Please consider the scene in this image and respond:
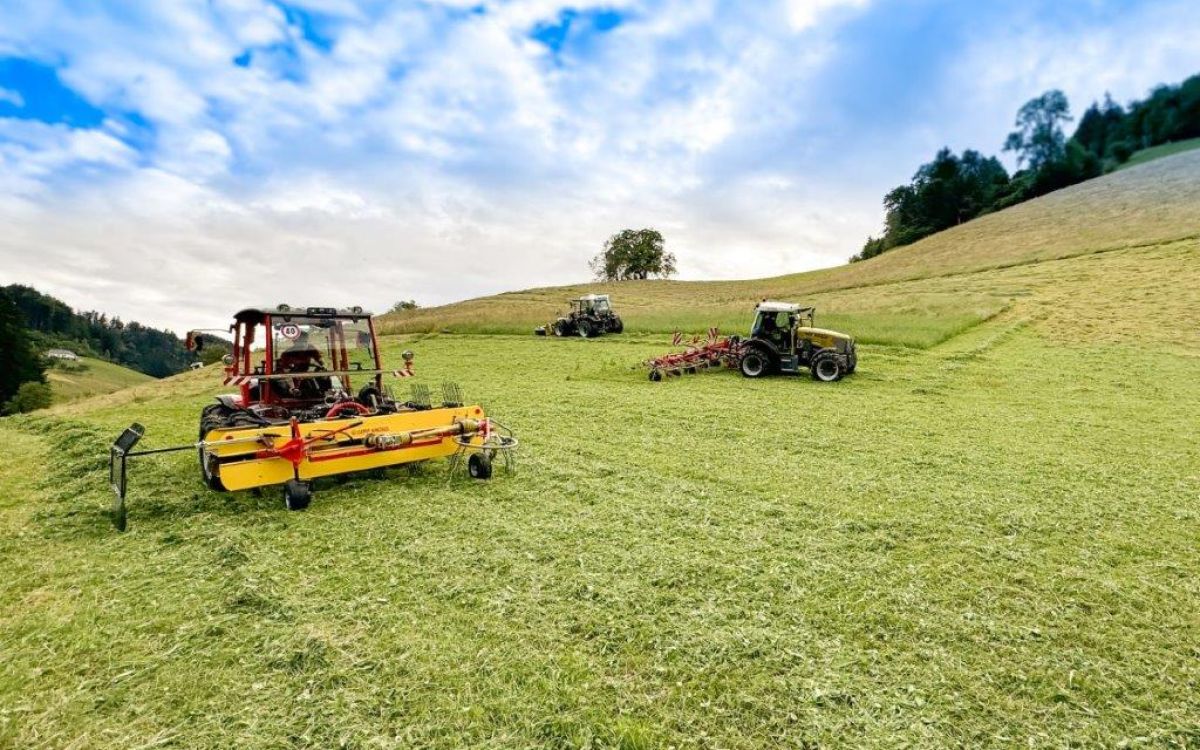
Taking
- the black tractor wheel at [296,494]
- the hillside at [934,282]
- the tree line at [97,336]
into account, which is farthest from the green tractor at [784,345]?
the tree line at [97,336]

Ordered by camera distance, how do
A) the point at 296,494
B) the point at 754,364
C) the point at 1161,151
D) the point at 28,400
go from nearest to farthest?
the point at 296,494
the point at 754,364
the point at 28,400
the point at 1161,151

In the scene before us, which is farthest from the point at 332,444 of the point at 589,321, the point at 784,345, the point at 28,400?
the point at 28,400

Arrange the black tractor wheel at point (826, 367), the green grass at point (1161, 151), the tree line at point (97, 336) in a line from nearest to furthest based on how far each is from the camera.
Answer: the black tractor wheel at point (826, 367) → the green grass at point (1161, 151) → the tree line at point (97, 336)

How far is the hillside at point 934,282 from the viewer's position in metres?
25.0

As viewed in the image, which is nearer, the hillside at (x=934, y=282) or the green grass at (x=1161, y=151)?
the hillside at (x=934, y=282)

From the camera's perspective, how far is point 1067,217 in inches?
1726

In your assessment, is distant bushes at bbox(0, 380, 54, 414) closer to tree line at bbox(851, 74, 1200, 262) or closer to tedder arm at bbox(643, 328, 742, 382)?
tedder arm at bbox(643, 328, 742, 382)

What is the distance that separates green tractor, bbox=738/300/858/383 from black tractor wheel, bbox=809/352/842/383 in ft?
0.38

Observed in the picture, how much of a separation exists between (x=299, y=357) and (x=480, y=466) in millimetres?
2697

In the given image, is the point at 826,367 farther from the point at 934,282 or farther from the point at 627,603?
the point at 934,282

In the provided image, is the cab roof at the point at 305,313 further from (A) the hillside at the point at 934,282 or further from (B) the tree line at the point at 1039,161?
(B) the tree line at the point at 1039,161

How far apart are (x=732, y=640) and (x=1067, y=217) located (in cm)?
5339

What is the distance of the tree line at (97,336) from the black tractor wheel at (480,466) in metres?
108

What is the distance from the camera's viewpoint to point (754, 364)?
623 inches
